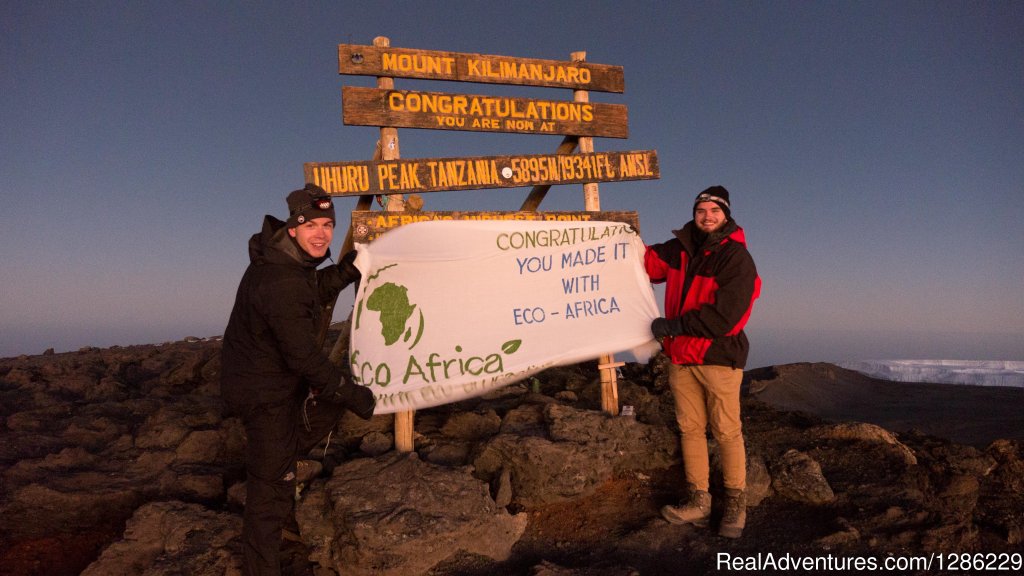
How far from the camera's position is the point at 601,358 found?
5.88 meters

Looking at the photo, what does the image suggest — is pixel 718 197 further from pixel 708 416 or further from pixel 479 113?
pixel 479 113

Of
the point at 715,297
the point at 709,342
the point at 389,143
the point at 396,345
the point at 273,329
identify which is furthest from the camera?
the point at 389,143

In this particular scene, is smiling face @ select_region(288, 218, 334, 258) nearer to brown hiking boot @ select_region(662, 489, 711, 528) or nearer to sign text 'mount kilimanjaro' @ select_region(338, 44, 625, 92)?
sign text 'mount kilimanjaro' @ select_region(338, 44, 625, 92)

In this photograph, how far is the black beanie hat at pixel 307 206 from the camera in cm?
373

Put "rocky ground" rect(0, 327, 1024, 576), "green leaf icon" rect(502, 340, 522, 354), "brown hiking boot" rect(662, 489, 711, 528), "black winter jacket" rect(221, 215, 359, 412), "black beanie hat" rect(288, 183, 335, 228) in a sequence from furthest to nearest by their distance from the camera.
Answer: "green leaf icon" rect(502, 340, 522, 354), "brown hiking boot" rect(662, 489, 711, 528), "rocky ground" rect(0, 327, 1024, 576), "black beanie hat" rect(288, 183, 335, 228), "black winter jacket" rect(221, 215, 359, 412)

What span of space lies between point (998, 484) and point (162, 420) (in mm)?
8250

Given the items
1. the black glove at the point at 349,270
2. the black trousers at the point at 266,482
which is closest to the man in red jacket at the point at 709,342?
the black glove at the point at 349,270

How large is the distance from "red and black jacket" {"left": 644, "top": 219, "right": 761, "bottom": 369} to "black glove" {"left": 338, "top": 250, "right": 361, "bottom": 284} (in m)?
2.76

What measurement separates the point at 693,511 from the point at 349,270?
3.52m

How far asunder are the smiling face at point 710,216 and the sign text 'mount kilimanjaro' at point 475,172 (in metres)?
2.05

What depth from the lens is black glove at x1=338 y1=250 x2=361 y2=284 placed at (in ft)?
16.0

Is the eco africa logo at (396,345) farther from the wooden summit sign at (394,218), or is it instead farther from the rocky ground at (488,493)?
the rocky ground at (488,493)

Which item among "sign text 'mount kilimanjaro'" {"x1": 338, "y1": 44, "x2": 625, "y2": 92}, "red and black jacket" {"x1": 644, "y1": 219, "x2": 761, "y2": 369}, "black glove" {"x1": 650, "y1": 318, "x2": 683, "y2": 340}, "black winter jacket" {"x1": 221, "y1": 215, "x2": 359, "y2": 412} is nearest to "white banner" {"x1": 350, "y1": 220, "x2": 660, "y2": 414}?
"black glove" {"x1": 650, "y1": 318, "x2": 683, "y2": 340}

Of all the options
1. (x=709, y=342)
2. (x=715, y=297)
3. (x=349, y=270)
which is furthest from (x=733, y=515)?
(x=349, y=270)
